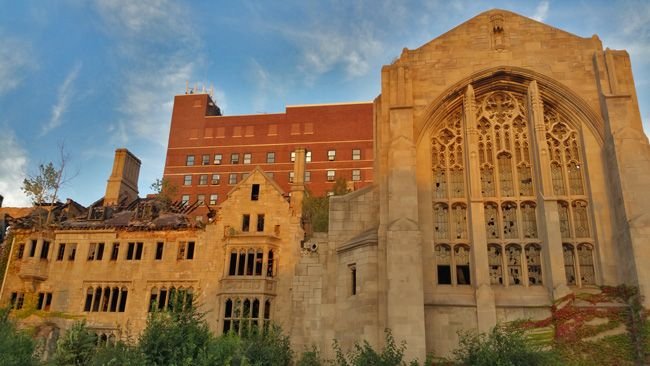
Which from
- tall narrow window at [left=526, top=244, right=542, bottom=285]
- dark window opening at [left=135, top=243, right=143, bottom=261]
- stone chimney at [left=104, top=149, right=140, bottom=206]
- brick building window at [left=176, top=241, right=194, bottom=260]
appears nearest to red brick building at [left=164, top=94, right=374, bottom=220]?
stone chimney at [left=104, top=149, right=140, bottom=206]

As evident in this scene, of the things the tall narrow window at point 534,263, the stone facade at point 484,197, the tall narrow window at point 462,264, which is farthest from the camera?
the tall narrow window at point 462,264

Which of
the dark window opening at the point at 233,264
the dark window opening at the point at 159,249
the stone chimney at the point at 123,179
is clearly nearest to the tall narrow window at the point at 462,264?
the dark window opening at the point at 233,264

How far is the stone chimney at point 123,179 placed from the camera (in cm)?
4562

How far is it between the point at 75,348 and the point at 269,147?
62849 mm

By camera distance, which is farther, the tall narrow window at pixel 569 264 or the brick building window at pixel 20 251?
the brick building window at pixel 20 251

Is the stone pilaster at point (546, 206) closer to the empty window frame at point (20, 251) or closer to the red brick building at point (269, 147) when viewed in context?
the empty window frame at point (20, 251)

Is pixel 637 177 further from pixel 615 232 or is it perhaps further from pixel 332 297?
pixel 332 297

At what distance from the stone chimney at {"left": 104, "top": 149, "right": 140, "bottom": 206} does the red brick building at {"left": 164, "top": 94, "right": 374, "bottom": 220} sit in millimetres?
23876

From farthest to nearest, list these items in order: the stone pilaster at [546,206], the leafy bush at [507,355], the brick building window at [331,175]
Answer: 1. the brick building window at [331,175]
2. the stone pilaster at [546,206]
3. the leafy bush at [507,355]

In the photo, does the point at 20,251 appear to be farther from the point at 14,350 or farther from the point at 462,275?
the point at 462,275

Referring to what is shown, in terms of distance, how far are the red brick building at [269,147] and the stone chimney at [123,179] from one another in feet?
78.3

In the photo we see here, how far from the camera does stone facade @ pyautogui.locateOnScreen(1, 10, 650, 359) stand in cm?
2286

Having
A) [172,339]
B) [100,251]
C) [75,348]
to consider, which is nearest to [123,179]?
[100,251]

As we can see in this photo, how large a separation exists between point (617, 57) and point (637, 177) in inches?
258
